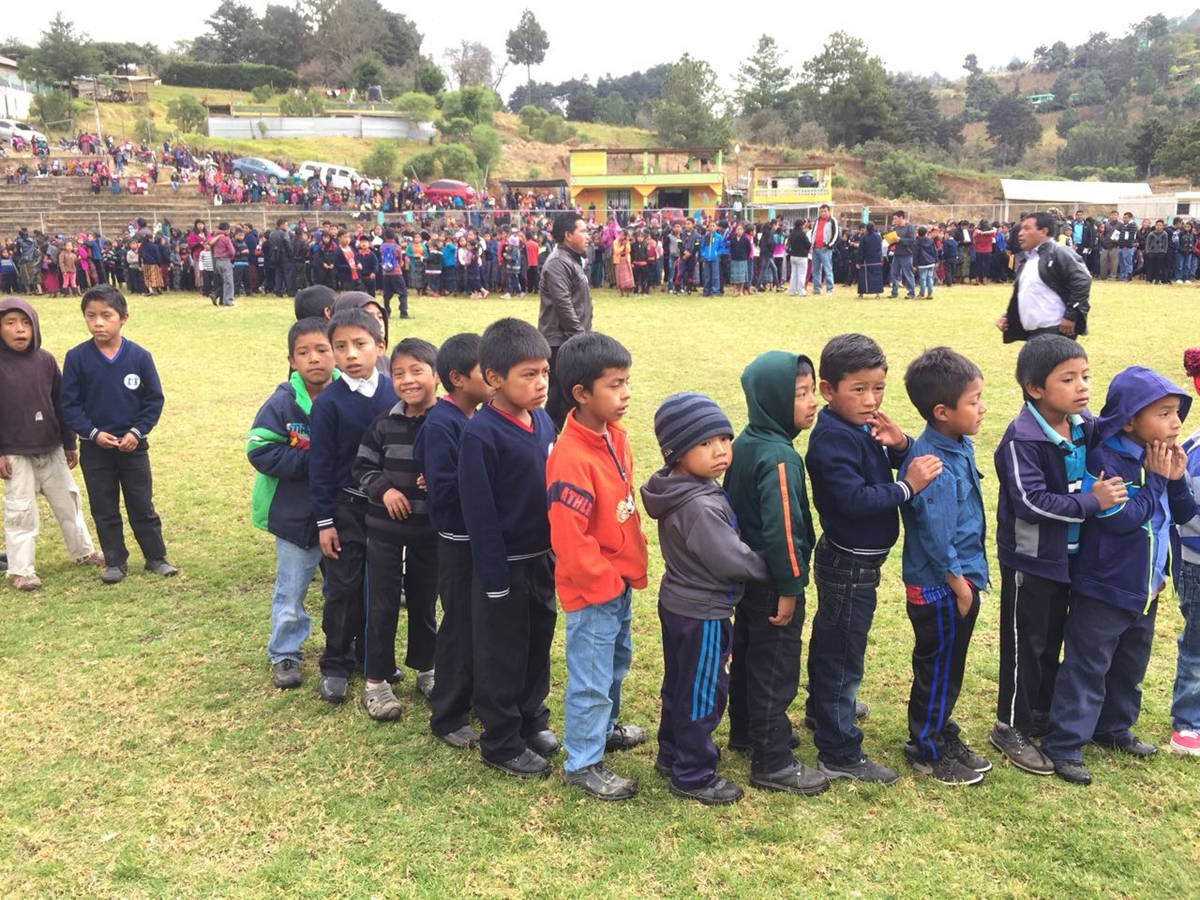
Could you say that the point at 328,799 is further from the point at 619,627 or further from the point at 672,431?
the point at 672,431

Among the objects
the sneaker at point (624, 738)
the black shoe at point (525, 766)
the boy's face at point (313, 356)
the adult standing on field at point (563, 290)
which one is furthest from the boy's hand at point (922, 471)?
the adult standing on field at point (563, 290)

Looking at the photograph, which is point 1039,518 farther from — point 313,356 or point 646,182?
point 646,182

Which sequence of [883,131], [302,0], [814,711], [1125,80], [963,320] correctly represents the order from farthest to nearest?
[1125,80]
[302,0]
[883,131]
[963,320]
[814,711]

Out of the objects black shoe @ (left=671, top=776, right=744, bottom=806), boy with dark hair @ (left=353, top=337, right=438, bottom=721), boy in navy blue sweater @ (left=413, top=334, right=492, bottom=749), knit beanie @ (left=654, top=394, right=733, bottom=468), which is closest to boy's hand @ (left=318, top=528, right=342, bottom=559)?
boy with dark hair @ (left=353, top=337, right=438, bottom=721)

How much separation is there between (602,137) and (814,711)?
65168mm

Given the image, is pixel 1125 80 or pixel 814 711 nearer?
pixel 814 711

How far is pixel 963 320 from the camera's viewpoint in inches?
563

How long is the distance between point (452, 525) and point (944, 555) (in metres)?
1.76

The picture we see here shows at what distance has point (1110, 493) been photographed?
2938 millimetres

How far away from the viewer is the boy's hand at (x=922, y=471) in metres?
2.87

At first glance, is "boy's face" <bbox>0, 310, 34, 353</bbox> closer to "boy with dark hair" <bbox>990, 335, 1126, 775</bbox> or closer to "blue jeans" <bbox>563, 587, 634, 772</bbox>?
"blue jeans" <bbox>563, 587, 634, 772</bbox>

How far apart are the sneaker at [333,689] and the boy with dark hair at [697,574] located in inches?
60.4

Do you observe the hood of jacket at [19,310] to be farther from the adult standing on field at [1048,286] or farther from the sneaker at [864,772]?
the adult standing on field at [1048,286]

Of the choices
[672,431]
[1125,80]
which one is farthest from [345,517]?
[1125,80]
